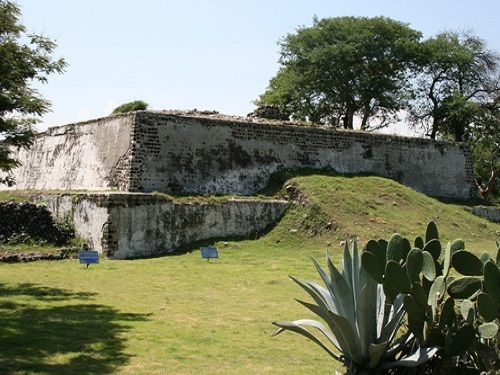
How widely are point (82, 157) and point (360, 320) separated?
15.7 metres

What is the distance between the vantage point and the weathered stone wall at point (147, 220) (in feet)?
45.9

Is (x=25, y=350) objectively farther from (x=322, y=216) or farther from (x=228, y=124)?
(x=228, y=124)

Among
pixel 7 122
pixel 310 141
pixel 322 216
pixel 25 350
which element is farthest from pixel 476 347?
pixel 310 141

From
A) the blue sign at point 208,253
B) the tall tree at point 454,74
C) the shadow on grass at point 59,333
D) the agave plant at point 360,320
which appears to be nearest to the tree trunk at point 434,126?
→ the tall tree at point 454,74

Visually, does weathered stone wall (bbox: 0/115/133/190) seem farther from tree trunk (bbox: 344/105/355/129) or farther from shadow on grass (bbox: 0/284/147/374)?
tree trunk (bbox: 344/105/355/129)

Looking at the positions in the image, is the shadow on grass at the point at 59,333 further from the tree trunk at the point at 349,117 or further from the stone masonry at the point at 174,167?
the tree trunk at the point at 349,117

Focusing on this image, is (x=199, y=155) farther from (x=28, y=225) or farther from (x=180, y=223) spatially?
(x=28, y=225)

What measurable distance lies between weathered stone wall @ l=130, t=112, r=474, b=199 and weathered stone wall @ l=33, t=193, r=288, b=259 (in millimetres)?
1596

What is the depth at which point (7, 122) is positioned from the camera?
8.73m

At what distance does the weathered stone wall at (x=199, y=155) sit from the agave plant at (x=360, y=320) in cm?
1212

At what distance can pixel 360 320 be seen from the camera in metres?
4.39

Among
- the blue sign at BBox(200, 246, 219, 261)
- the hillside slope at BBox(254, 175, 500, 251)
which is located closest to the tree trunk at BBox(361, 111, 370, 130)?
the hillside slope at BBox(254, 175, 500, 251)

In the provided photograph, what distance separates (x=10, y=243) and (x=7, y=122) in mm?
6399

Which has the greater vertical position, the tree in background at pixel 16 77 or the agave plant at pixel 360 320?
the tree in background at pixel 16 77
